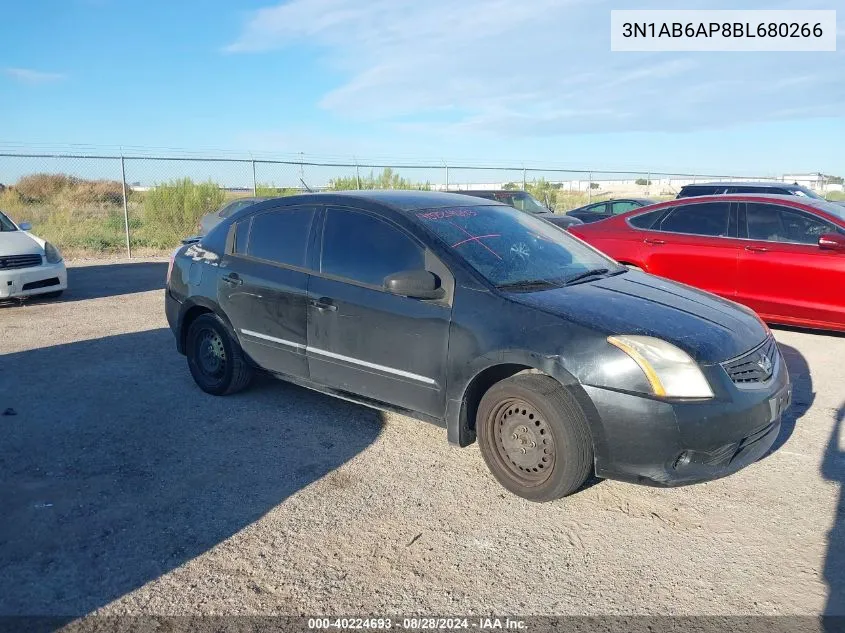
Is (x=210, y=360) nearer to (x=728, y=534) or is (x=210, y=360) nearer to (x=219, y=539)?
(x=219, y=539)

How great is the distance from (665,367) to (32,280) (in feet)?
29.2

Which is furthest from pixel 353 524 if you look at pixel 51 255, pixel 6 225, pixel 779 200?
pixel 6 225

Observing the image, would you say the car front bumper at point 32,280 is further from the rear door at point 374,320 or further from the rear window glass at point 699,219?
the rear window glass at point 699,219

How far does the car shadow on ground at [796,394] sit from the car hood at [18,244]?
9331 millimetres

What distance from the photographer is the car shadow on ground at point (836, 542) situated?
284 cm

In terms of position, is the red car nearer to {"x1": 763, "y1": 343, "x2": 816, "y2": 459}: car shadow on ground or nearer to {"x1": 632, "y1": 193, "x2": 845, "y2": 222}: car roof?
{"x1": 632, "y1": 193, "x2": 845, "y2": 222}: car roof

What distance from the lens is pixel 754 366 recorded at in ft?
12.2

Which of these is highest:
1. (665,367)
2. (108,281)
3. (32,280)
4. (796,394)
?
(32,280)

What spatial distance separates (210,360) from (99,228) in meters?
16.8

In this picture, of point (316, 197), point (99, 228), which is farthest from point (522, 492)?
point (99, 228)

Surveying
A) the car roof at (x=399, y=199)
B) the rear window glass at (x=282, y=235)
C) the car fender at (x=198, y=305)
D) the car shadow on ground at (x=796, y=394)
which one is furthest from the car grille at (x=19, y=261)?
the car shadow on ground at (x=796, y=394)

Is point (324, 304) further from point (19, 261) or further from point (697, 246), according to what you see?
point (19, 261)

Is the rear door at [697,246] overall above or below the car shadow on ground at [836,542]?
above

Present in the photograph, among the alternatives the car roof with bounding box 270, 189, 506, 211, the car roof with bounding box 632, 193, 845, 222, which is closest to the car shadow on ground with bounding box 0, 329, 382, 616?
the car roof with bounding box 270, 189, 506, 211
